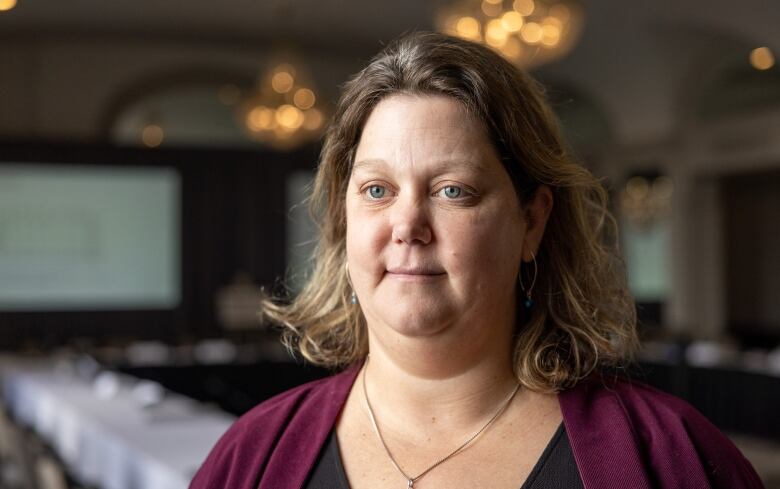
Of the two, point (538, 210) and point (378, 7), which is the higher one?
point (378, 7)

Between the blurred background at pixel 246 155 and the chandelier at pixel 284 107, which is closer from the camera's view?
→ the chandelier at pixel 284 107

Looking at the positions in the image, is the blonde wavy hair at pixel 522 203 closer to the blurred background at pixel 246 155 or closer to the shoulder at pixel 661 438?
the shoulder at pixel 661 438

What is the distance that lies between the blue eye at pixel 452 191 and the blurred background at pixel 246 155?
7620mm

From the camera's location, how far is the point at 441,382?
1.33 meters

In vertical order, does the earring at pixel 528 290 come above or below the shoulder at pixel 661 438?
above

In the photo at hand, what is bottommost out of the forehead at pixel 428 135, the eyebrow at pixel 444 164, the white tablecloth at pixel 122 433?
the white tablecloth at pixel 122 433

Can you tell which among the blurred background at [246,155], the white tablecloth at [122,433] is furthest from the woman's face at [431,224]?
the blurred background at [246,155]

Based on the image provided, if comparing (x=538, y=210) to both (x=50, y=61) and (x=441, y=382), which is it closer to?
(x=441, y=382)

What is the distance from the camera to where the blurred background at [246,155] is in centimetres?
1071

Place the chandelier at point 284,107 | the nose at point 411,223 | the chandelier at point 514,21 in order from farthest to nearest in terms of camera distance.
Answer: the chandelier at point 284,107, the chandelier at point 514,21, the nose at point 411,223

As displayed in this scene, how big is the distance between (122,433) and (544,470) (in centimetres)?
357

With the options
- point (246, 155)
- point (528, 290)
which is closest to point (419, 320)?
point (528, 290)

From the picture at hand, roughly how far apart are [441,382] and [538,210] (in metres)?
0.29

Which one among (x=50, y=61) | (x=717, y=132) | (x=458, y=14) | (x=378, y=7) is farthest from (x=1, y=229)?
(x=717, y=132)
